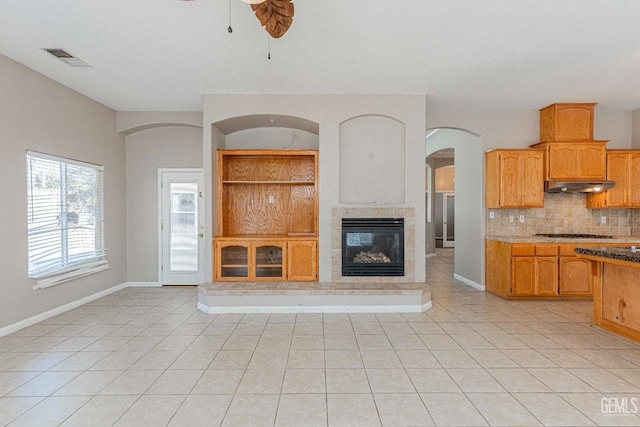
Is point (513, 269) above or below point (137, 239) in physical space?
below

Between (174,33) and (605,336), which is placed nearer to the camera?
(174,33)

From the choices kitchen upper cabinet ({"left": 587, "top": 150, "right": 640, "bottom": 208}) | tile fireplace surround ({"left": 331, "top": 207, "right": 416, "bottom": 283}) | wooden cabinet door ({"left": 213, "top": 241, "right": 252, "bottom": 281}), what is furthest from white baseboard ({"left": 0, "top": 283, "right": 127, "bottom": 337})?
kitchen upper cabinet ({"left": 587, "top": 150, "right": 640, "bottom": 208})

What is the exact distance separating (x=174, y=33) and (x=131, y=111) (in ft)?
9.99

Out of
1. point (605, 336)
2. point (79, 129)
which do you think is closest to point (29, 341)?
point (79, 129)

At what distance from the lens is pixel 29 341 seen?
3512 millimetres

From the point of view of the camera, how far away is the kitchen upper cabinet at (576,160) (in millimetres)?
5156

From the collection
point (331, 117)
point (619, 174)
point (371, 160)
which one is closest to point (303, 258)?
point (371, 160)

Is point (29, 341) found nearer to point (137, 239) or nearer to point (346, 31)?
point (137, 239)

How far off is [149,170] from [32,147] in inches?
78.3

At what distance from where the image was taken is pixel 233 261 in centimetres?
482

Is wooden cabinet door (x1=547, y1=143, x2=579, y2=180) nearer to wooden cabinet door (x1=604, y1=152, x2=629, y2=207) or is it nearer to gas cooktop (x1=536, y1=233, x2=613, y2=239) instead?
wooden cabinet door (x1=604, y1=152, x2=629, y2=207)

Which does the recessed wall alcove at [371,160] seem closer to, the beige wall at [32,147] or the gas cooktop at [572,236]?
the gas cooktop at [572,236]

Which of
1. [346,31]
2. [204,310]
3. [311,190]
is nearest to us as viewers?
[346,31]

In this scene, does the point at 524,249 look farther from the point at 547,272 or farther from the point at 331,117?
the point at 331,117
